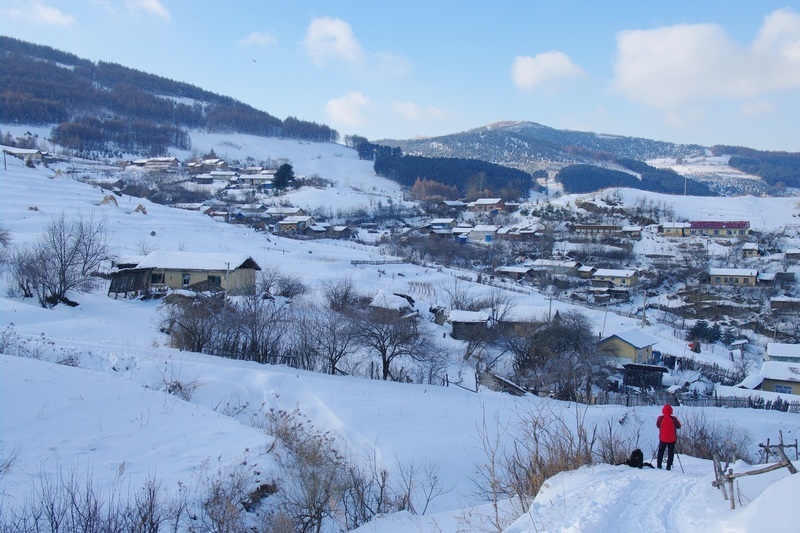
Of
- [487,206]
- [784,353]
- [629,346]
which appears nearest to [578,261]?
[784,353]

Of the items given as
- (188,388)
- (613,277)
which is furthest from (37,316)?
(613,277)

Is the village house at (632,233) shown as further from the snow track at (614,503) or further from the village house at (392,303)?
the snow track at (614,503)

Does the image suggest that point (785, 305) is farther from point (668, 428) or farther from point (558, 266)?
point (668, 428)

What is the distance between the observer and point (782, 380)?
2248 centimetres

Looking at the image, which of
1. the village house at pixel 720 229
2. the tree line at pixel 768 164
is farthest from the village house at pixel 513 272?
the tree line at pixel 768 164

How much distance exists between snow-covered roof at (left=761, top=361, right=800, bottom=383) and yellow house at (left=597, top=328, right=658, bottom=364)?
15.9 ft

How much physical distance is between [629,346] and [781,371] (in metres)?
6.30

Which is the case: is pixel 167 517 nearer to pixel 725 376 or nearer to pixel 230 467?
pixel 230 467

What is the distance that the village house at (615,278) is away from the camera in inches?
1698

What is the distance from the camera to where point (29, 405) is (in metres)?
6.96

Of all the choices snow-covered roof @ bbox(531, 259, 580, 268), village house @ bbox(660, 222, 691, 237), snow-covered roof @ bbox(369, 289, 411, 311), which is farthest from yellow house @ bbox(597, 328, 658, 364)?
village house @ bbox(660, 222, 691, 237)

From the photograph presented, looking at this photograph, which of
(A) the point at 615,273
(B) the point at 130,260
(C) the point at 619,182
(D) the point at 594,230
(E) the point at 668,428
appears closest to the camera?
(E) the point at 668,428

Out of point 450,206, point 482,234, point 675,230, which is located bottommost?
point 482,234

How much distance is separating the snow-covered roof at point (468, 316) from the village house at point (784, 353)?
1519 cm
